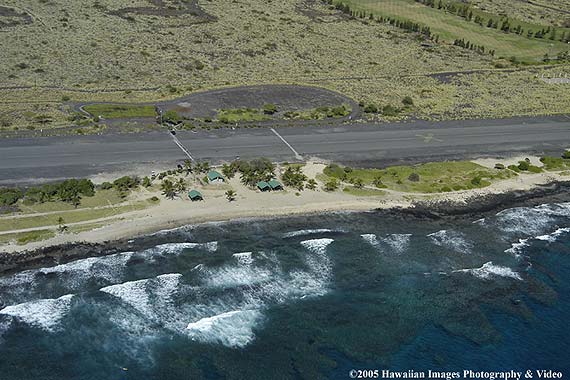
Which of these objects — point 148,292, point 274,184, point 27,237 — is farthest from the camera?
point 274,184

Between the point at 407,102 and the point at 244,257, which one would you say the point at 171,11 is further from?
the point at 244,257

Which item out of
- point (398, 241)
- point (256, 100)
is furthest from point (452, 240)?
point (256, 100)

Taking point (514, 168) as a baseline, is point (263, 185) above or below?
below

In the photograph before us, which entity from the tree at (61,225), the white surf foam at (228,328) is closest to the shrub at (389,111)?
the white surf foam at (228,328)

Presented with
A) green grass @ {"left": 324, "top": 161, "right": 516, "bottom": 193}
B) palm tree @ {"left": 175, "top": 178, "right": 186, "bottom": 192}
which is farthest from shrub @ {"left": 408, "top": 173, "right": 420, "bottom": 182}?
palm tree @ {"left": 175, "top": 178, "right": 186, "bottom": 192}

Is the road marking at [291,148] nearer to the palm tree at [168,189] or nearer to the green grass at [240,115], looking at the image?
→ the green grass at [240,115]

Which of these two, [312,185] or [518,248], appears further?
[312,185]
